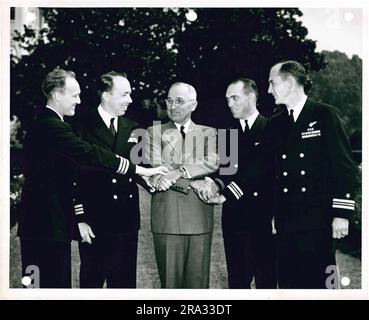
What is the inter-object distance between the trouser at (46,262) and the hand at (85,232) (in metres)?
0.15

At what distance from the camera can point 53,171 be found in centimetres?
501

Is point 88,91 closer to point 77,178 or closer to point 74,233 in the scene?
point 77,178

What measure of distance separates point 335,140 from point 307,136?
236mm

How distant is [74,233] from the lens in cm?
504

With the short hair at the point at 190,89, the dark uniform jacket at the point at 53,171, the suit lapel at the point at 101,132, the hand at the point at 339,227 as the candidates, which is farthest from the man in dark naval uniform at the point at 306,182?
the dark uniform jacket at the point at 53,171

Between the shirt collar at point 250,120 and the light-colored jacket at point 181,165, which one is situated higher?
the shirt collar at point 250,120

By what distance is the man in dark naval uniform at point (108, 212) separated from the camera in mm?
4996

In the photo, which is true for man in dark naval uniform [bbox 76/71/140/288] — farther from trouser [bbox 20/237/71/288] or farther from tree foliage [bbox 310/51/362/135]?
tree foliage [bbox 310/51/362/135]

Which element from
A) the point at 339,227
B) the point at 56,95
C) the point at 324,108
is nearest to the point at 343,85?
the point at 324,108

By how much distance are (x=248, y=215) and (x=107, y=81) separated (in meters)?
1.66

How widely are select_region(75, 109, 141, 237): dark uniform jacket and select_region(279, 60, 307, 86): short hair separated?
1.50 meters

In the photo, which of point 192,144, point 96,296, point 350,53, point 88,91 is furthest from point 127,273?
point 350,53

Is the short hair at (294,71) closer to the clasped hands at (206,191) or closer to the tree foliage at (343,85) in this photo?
the tree foliage at (343,85)

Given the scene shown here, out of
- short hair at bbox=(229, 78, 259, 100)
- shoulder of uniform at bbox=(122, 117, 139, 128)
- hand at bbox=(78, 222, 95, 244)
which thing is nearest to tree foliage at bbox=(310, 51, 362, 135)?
short hair at bbox=(229, 78, 259, 100)
